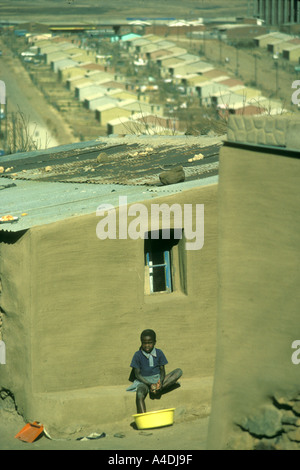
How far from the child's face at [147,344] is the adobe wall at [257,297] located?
1.27m

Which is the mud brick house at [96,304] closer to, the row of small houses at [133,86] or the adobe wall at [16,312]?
the adobe wall at [16,312]

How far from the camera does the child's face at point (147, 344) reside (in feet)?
23.6

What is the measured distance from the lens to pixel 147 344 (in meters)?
7.21

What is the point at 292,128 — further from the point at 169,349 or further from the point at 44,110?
the point at 44,110

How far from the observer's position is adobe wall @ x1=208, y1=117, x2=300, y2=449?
562 centimetres

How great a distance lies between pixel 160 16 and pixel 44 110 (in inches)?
1919

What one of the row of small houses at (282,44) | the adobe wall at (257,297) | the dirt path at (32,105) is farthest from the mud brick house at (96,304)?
the row of small houses at (282,44)

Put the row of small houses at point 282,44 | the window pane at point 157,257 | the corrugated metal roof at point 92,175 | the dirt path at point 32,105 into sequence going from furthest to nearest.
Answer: the row of small houses at point 282,44 < the dirt path at point 32,105 < the window pane at point 157,257 < the corrugated metal roof at point 92,175

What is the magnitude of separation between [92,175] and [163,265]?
2093 millimetres

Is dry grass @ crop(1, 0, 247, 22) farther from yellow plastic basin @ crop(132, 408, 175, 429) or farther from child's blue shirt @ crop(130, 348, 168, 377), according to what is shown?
yellow plastic basin @ crop(132, 408, 175, 429)

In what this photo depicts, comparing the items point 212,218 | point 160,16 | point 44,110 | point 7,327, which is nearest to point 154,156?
point 212,218

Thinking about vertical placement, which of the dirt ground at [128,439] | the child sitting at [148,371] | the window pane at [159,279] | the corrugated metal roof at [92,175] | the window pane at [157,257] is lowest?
the dirt ground at [128,439]

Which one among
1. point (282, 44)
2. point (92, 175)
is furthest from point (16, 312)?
point (282, 44)

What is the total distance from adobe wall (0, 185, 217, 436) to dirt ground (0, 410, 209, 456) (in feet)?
0.52
